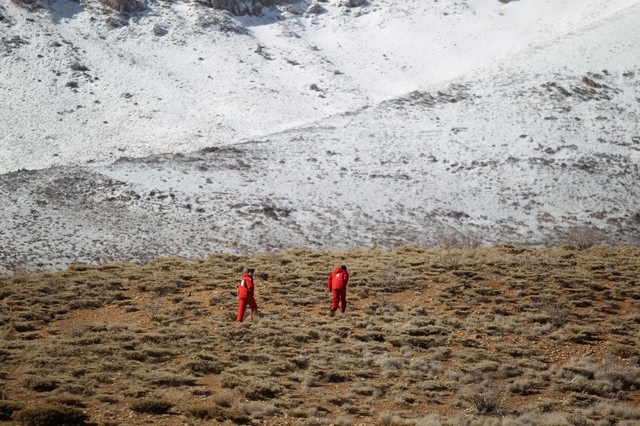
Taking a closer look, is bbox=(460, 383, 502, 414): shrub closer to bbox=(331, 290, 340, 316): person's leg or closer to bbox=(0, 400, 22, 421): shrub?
bbox=(331, 290, 340, 316): person's leg

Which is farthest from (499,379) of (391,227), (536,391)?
(391,227)

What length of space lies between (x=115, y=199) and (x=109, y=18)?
39.1 metres

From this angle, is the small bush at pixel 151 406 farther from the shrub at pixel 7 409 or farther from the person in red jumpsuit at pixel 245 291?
the person in red jumpsuit at pixel 245 291

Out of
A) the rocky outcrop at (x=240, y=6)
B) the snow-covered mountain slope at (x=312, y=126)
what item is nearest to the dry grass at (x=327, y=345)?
the snow-covered mountain slope at (x=312, y=126)

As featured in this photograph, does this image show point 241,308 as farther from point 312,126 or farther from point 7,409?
point 312,126

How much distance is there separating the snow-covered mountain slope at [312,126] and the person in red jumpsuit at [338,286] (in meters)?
11.0

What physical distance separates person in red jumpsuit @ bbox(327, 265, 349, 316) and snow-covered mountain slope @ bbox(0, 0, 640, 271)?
36.1ft

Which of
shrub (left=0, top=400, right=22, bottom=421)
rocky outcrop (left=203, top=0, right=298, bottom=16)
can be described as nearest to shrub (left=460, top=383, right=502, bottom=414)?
shrub (left=0, top=400, right=22, bottom=421)

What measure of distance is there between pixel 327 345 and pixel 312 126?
3072 cm

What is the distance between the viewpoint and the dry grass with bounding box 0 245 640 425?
34.0 feet

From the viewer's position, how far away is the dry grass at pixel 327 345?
10375 mm

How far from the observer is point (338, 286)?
16578mm

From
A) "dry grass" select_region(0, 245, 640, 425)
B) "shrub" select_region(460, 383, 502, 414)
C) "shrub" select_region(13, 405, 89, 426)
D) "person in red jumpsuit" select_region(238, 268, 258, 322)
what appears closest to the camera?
"shrub" select_region(13, 405, 89, 426)

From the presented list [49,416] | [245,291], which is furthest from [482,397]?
[49,416]
